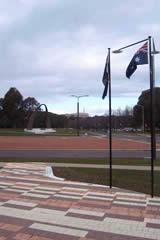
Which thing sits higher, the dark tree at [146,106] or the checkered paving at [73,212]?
the dark tree at [146,106]

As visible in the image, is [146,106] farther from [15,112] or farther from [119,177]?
[119,177]

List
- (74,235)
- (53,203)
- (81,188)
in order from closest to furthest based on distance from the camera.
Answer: (74,235) → (53,203) → (81,188)

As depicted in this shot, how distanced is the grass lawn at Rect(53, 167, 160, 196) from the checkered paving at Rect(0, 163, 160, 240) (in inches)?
31.1

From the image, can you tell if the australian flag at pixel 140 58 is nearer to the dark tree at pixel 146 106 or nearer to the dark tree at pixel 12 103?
the dark tree at pixel 146 106

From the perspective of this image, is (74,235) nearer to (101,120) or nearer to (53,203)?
(53,203)

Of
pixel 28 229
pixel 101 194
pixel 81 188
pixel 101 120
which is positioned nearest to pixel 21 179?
pixel 81 188

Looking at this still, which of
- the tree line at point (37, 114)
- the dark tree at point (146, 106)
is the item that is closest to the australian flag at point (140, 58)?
the dark tree at point (146, 106)

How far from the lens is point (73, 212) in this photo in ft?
31.2

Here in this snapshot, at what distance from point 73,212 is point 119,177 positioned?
22.1 ft

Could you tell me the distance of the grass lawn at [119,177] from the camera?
544 inches

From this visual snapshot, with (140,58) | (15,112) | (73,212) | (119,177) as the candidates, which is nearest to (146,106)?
(15,112)

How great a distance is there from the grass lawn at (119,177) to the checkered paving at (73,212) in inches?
31.1

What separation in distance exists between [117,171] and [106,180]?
3081mm

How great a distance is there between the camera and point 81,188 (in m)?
13.3
